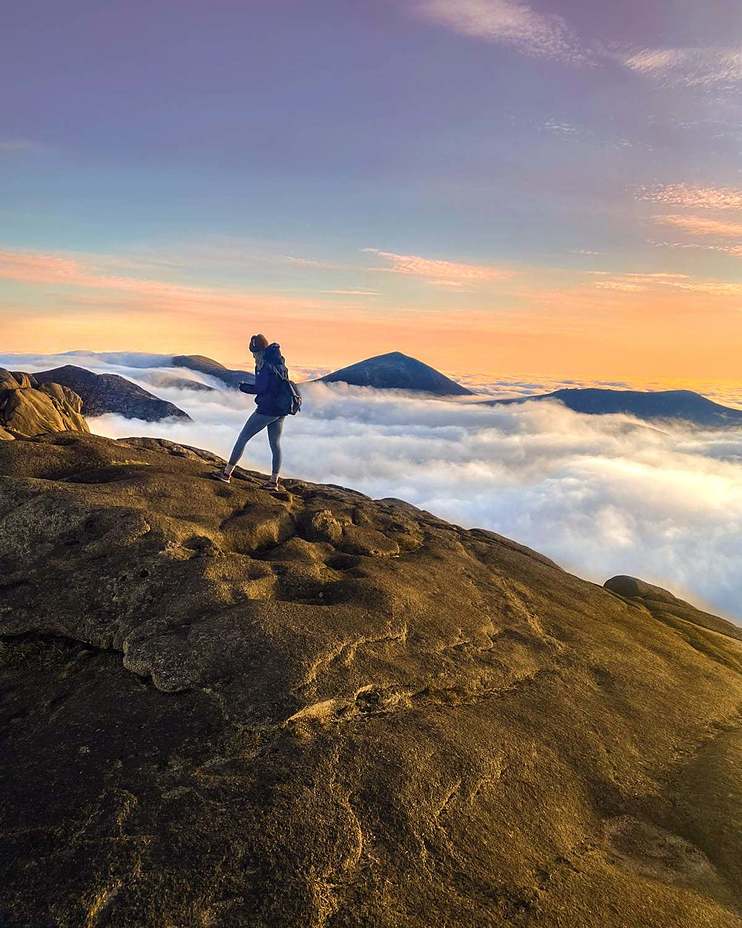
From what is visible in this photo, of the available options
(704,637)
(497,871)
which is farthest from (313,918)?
(704,637)

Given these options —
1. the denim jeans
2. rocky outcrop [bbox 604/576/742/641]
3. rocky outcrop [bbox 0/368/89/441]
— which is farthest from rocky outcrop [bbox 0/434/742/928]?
rocky outcrop [bbox 0/368/89/441]

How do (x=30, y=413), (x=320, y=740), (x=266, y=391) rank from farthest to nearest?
1. (x=30, y=413)
2. (x=266, y=391)
3. (x=320, y=740)

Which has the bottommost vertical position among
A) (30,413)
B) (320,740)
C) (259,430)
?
(30,413)

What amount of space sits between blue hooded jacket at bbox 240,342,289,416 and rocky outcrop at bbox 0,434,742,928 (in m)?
5.34

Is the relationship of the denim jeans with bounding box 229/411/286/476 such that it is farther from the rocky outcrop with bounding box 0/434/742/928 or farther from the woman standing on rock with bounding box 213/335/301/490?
the rocky outcrop with bounding box 0/434/742/928

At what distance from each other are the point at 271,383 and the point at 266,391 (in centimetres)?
34

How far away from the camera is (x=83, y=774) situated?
7508 millimetres

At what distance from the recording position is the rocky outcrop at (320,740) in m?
6.34

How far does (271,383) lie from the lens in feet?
65.4

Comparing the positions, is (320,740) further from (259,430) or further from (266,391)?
(266,391)

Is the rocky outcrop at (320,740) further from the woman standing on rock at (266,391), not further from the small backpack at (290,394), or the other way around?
the small backpack at (290,394)

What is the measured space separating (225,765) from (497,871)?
12.3ft

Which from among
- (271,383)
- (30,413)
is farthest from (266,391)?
(30,413)

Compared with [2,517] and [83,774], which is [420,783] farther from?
[2,517]
